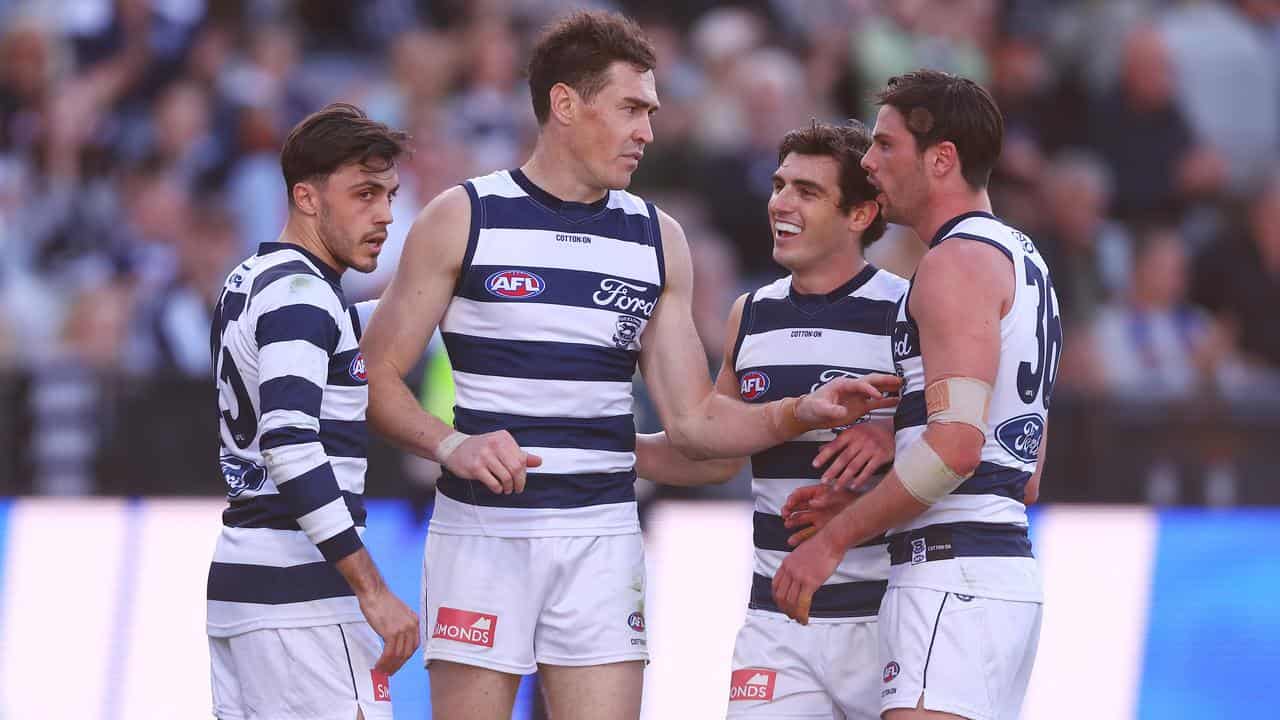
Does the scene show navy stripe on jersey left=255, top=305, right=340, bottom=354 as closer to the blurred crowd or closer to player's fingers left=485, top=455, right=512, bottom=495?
player's fingers left=485, top=455, right=512, bottom=495

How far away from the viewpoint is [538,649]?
14.3 feet

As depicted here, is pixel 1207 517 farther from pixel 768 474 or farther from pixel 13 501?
pixel 13 501

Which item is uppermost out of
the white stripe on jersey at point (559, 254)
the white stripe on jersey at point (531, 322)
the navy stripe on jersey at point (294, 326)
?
the white stripe on jersey at point (559, 254)

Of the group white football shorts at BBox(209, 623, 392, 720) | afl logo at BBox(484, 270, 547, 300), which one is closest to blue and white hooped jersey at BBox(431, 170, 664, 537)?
afl logo at BBox(484, 270, 547, 300)

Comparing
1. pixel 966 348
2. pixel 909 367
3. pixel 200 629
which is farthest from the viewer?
pixel 200 629

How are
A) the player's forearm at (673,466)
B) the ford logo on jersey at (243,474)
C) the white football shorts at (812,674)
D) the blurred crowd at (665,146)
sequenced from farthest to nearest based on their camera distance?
the blurred crowd at (665,146) → the player's forearm at (673,466) → the white football shorts at (812,674) → the ford logo on jersey at (243,474)

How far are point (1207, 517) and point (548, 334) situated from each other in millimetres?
6753

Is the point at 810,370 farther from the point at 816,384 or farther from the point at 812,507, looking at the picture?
the point at 812,507

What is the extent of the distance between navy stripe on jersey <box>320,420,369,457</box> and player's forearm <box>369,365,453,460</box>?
28cm

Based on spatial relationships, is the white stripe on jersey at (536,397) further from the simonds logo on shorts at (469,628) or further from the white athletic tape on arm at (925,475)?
the white athletic tape on arm at (925,475)

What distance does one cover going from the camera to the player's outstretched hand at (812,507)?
14.4 ft

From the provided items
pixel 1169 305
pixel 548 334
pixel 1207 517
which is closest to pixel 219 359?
pixel 548 334

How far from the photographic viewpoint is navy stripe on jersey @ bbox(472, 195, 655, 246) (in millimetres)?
4441

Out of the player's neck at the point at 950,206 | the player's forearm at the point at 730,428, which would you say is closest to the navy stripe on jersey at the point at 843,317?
the player's forearm at the point at 730,428
